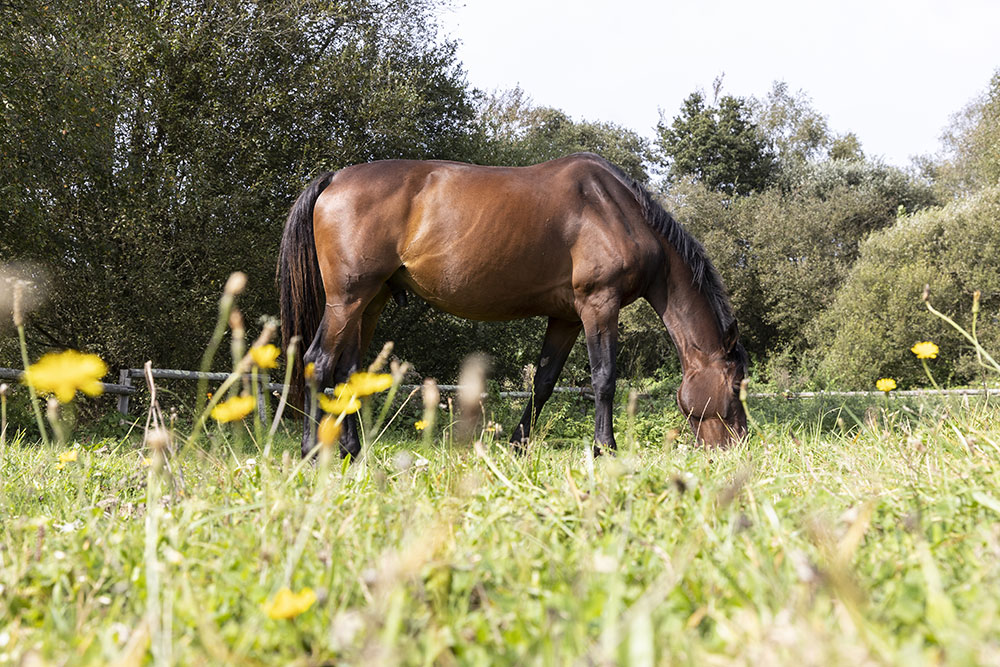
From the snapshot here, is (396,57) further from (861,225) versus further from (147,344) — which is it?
(861,225)

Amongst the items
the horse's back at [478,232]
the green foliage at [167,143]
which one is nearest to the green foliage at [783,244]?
the green foliage at [167,143]

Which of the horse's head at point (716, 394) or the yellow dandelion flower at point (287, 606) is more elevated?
the yellow dandelion flower at point (287, 606)

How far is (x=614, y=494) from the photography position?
2043mm

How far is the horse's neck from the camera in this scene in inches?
202

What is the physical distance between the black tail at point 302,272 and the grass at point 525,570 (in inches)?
98.6

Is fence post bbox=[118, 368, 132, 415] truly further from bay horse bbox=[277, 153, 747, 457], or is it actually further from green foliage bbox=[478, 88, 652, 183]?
green foliage bbox=[478, 88, 652, 183]

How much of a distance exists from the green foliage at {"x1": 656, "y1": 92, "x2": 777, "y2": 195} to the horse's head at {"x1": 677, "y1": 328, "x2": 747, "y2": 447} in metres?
24.0

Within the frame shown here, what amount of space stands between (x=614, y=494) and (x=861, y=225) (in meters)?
25.0

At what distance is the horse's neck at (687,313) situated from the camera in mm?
5129

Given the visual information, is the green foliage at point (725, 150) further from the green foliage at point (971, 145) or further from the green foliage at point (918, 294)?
the green foliage at point (918, 294)

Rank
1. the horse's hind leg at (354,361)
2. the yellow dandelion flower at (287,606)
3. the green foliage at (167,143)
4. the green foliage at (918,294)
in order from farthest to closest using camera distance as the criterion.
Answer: the green foliage at (918,294) → the green foliage at (167,143) → the horse's hind leg at (354,361) → the yellow dandelion flower at (287,606)

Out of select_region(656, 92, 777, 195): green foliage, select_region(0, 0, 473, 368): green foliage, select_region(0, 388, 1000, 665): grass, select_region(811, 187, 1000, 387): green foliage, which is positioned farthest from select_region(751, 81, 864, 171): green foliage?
select_region(0, 388, 1000, 665): grass

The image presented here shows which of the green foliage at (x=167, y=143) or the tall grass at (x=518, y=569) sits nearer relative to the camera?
the tall grass at (x=518, y=569)

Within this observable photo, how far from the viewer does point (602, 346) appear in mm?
4867
